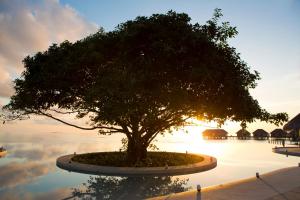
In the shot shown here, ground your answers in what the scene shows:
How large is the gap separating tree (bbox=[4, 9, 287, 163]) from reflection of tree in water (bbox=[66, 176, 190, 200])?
14.7 ft

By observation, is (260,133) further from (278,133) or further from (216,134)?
(216,134)

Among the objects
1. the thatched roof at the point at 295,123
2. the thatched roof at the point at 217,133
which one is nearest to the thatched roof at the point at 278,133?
the thatched roof at the point at 217,133

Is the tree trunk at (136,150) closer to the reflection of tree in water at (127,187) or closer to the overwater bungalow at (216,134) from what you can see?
the reflection of tree in water at (127,187)

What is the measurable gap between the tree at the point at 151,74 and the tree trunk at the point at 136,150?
0.84 ft

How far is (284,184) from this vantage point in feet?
52.1

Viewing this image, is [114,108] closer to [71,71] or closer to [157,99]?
[157,99]

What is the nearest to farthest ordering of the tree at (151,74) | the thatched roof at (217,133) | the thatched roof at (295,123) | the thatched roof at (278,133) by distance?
the tree at (151,74) → the thatched roof at (295,123) → the thatched roof at (278,133) → the thatched roof at (217,133)

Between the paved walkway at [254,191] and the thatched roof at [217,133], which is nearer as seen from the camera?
the paved walkway at [254,191]

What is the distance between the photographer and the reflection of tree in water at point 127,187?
1608 centimetres

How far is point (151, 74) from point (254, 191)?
10.9 m

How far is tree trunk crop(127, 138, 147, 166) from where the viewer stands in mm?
28892

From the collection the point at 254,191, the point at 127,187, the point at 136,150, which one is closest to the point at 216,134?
the point at 136,150

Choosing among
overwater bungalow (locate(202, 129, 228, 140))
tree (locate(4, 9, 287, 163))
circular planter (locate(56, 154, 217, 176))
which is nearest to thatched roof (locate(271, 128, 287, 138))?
overwater bungalow (locate(202, 129, 228, 140))

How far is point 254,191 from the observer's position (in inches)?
566
